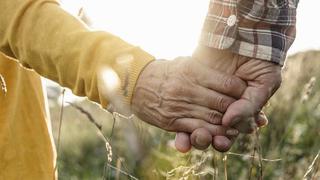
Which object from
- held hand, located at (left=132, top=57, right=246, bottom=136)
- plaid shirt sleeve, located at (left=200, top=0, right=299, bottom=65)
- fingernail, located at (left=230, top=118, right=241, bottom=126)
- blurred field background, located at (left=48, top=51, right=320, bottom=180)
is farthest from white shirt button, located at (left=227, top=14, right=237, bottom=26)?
blurred field background, located at (left=48, top=51, right=320, bottom=180)

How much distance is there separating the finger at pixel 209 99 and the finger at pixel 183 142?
0.29ft

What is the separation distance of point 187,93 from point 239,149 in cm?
222

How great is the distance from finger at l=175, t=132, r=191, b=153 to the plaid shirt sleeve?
0.73 feet

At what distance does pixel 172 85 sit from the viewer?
191cm

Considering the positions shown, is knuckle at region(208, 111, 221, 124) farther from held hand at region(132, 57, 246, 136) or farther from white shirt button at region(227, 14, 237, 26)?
white shirt button at region(227, 14, 237, 26)

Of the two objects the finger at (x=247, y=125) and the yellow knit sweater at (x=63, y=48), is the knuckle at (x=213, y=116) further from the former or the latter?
the yellow knit sweater at (x=63, y=48)

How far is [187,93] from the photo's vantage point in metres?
1.90

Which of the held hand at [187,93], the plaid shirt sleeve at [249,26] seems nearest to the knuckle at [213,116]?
the held hand at [187,93]

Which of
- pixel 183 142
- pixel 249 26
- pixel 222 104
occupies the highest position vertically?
pixel 249 26

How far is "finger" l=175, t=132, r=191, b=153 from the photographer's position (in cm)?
192

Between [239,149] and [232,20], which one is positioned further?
[239,149]

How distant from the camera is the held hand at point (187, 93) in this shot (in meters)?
1.90

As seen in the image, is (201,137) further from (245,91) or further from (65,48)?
(65,48)

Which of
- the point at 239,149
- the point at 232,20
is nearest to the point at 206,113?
the point at 232,20
